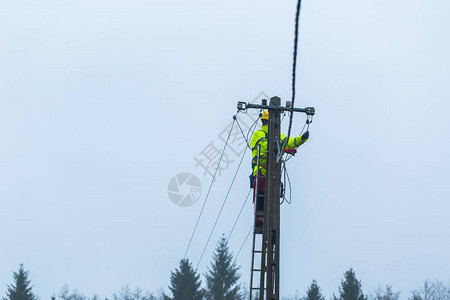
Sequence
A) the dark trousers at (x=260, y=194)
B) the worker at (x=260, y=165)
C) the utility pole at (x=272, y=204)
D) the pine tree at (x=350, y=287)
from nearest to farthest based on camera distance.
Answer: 1. the utility pole at (x=272, y=204)
2. the worker at (x=260, y=165)
3. the dark trousers at (x=260, y=194)
4. the pine tree at (x=350, y=287)

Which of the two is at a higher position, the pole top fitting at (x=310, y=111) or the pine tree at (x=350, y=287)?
the pine tree at (x=350, y=287)

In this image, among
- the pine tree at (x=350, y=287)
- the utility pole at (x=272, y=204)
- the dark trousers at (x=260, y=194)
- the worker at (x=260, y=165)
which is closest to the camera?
the utility pole at (x=272, y=204)

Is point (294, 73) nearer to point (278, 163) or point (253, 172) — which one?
point (278, 163)

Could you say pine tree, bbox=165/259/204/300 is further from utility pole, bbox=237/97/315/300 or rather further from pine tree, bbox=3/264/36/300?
utility pole, bbox=237/97/315/300

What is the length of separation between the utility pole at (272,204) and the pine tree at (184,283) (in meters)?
29.7

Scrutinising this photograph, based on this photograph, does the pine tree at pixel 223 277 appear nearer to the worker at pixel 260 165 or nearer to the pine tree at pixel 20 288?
the pine tree at pixel 20 288

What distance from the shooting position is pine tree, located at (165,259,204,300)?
41281 millimetres

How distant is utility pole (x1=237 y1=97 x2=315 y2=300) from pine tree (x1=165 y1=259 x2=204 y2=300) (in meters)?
29.7

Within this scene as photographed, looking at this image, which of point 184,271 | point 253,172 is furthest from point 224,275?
point 253,172

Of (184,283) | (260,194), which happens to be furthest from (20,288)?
(260,194)

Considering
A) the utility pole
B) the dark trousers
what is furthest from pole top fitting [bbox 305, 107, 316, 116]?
the dark trousers

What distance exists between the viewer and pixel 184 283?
41.3m

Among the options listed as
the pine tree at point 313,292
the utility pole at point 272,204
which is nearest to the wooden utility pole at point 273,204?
the utility pole at point 272,204

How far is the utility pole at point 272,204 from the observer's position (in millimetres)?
11492
